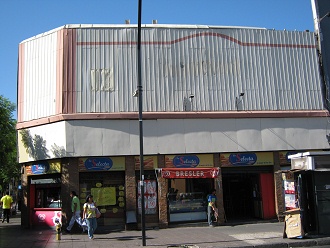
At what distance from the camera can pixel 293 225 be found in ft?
42.0

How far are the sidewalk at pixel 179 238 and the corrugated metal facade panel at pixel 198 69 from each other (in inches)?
215

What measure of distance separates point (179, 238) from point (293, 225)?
4.03 m

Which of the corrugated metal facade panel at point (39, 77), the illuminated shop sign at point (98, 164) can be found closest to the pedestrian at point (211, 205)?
the illuminated shop sign at point (98, 164)

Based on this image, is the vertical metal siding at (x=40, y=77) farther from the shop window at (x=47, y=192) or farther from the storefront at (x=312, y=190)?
the storefront at (x=312, y=190)

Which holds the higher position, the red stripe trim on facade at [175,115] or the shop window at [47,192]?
the red stripe trim on facade at [175,115]

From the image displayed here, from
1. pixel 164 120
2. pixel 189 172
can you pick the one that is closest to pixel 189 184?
pixel 189 172

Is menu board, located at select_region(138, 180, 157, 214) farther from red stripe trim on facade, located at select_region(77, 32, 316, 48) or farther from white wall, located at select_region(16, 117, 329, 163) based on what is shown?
red stripe trim on facade, located at select_region(77, 32, 316, 48)

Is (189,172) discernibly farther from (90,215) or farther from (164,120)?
(90,215)

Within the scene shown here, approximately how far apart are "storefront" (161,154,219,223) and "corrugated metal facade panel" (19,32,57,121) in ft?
20.3

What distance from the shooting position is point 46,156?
667 inches

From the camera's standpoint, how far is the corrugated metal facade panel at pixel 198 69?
17.4m

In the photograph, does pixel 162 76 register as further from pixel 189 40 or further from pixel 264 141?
pixel 264 141

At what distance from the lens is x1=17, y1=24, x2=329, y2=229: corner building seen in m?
16.7

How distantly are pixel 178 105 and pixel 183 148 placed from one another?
2046 mm
